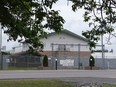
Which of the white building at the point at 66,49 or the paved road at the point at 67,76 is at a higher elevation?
the white building at the point at 66,49

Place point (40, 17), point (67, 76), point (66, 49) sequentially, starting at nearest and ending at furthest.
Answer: point (40, 17) → point (67, 76) → point (66, 49)

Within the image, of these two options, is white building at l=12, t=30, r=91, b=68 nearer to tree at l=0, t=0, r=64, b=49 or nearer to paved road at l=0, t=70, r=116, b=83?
paved road at l=0, t=70, r=116, b=83

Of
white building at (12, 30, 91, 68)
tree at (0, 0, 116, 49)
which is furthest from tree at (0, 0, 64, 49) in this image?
white building at (12, 30, 91, 68)

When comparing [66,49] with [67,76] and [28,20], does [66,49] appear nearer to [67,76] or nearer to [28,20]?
[67,76]

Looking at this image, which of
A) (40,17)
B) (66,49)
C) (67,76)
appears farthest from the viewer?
(66,49)

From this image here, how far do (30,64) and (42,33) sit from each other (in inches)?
2008

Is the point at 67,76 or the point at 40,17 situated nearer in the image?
the point at 40,17

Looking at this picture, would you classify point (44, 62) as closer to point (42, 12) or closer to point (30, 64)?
point (30, 64)

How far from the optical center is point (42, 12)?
13492mm

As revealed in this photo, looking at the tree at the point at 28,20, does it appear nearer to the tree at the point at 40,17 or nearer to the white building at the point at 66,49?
the tree at the point at 40,17

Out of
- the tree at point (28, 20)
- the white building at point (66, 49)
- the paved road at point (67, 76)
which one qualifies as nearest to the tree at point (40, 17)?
the tree at point (28, 20)

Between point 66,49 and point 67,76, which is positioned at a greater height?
point 66,49

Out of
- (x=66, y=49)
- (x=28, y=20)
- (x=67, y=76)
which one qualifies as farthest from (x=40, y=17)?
(x=66, y=49)

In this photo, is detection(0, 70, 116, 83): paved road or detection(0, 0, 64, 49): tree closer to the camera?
detection(0, 0, 64, 49): tree
